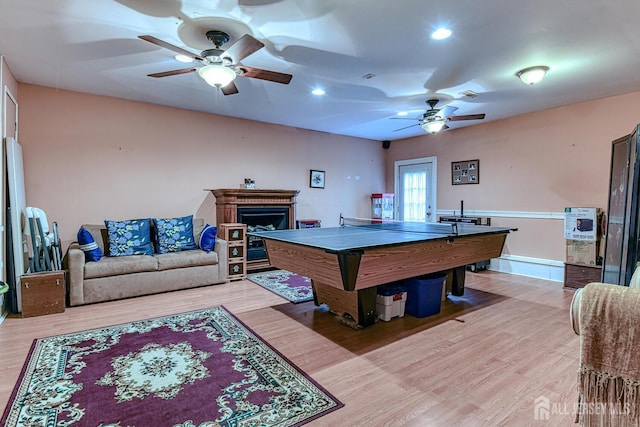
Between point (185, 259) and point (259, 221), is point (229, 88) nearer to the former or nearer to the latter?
point (185, 259)

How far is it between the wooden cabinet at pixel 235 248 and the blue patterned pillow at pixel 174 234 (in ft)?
1.53

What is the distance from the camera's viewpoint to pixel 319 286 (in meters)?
3.51

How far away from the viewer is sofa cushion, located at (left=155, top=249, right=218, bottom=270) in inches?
162

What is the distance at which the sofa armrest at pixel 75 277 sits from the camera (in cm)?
358

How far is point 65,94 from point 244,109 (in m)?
2.22

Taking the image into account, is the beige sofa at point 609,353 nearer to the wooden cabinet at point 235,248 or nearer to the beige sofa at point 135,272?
the beige sofa at point 135,272

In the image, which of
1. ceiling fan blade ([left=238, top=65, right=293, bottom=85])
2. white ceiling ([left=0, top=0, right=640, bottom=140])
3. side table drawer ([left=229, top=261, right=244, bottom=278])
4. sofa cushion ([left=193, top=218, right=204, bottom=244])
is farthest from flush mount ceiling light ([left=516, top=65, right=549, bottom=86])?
sofa cushion ([left=193, top=218, right=204, bottom=244])

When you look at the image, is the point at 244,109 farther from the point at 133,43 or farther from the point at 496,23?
the point at 496,23

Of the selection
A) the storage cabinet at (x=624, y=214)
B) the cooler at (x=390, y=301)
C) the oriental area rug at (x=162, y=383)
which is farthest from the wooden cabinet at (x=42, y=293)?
the storage cabinet at (x=624, y=214)

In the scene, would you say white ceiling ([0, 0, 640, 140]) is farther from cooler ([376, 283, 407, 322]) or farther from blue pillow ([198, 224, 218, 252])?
cooler ([376, 283, 407, 322])

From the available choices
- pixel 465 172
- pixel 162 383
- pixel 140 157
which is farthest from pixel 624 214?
pixel 140 157

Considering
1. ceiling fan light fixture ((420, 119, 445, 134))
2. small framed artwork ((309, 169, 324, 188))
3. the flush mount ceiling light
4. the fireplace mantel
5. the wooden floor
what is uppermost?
the flush mount ceiling light

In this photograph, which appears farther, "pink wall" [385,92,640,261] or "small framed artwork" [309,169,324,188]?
"small framed artwork" [309,169,324,188]

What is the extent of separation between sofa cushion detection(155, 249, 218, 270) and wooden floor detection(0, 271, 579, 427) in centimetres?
36
